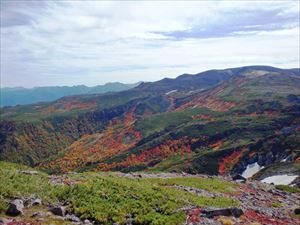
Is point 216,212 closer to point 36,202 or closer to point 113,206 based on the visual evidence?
point 113,206

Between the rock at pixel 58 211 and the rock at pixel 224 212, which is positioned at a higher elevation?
the rock at pixel 58 211

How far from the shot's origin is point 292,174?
112875 mm

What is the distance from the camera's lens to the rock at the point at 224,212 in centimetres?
3441

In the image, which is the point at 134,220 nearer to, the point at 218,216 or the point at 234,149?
the point at 218,216

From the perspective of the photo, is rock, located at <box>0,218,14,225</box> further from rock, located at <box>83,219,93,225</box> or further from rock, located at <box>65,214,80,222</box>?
rock, located at <box>83,219,93,225</box>

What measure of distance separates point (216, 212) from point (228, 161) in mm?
152339

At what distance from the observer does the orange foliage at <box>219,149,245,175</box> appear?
6821 inches

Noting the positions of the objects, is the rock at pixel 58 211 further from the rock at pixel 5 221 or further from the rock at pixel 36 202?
the rock at pixel 5 221

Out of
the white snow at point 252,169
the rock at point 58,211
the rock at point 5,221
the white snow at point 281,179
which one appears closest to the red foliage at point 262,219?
the rock at point 58,211

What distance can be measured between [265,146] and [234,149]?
1821 centimetres

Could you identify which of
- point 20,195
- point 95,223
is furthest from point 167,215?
point 20,195

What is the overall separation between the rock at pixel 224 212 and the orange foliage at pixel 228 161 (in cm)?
13622

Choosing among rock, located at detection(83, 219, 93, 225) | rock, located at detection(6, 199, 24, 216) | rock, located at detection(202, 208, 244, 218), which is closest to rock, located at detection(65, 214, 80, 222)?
rock, located at detection(83, 219, 93, 225)

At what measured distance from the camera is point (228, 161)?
182500 mm
